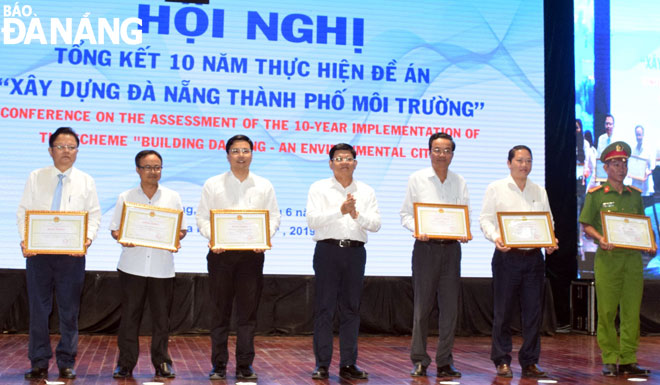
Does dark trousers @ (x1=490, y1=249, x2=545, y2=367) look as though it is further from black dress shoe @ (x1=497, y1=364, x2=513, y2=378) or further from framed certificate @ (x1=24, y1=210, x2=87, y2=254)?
framed certificate @ (x1=24, y1=210, x2=87, y2=254)

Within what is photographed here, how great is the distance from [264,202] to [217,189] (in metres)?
0.30

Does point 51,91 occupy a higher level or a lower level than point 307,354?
higher

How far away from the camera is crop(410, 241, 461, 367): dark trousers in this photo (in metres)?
4.39

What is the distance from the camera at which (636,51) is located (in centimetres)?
739

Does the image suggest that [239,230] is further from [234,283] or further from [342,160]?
[342,160]

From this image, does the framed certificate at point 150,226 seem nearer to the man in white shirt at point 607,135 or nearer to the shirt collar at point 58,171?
the shirt collar at point 58,171

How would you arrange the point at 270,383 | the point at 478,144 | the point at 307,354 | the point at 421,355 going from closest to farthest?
the point at 270,383 < the point at 421,355 < the point at 307,354 < the point at 478,144

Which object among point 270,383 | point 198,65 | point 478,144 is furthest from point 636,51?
point 270,383

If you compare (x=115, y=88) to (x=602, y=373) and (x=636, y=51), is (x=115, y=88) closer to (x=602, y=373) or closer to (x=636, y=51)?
(x=602, y=373)

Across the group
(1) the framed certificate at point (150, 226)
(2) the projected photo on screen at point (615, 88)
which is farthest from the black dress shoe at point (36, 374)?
(2) the projected photo on screen at point (615, 88)

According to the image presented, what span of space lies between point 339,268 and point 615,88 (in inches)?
178

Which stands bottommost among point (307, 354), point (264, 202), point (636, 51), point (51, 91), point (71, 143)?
point (307, 354)

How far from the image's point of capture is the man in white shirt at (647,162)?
7.24 metres

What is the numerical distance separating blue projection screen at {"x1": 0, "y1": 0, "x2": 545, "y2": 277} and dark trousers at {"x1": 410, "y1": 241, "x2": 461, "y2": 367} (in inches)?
92.4
